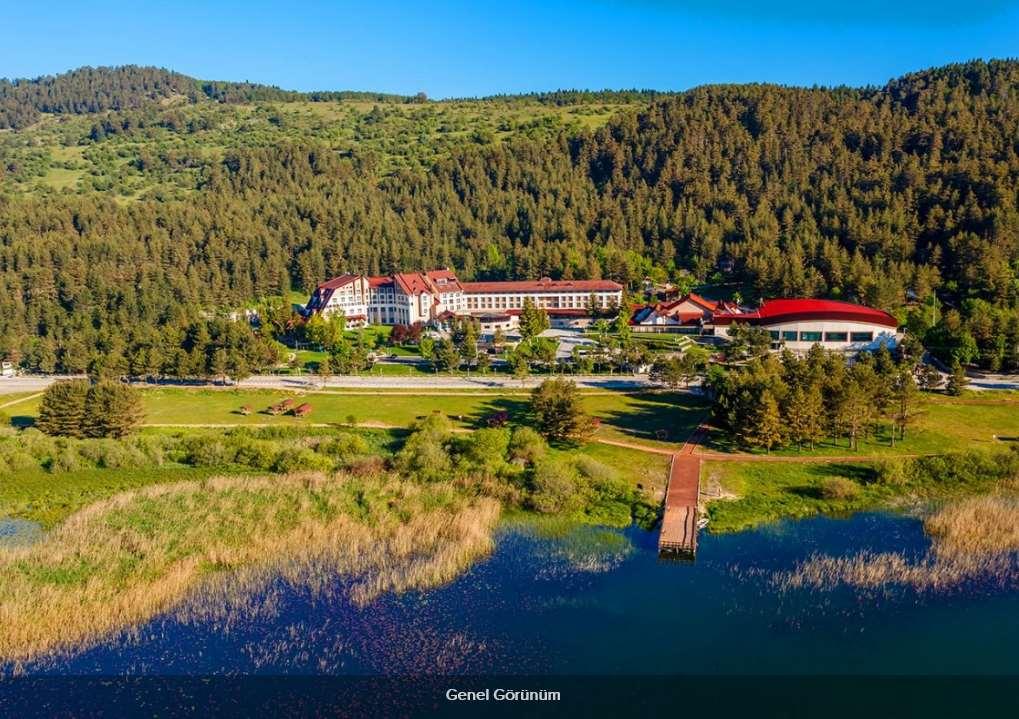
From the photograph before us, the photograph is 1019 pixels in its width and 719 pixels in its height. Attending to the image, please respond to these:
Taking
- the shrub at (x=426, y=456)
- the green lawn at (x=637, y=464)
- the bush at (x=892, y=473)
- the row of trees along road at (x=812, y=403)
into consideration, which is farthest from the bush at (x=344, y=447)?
the bush at (x=892, y=473)

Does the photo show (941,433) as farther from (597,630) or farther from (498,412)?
(597,630)

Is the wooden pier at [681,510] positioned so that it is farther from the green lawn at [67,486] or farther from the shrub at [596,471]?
the green lawn at [67,486]

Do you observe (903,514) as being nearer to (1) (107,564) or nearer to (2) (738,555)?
(2) (738,555)

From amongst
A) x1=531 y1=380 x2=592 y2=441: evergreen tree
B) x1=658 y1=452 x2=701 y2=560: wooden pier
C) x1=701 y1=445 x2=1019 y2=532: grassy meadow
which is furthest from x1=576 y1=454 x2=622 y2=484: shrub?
x1=701 y1=445 x2=1019 y2=532: grassy meadow

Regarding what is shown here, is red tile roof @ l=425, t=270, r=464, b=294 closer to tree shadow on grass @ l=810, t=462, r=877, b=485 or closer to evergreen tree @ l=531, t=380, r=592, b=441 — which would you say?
evergreen tree @ l=531, t=380, r=592, b=441

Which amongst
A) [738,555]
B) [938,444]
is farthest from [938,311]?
[738,555]

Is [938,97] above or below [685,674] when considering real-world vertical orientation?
above
